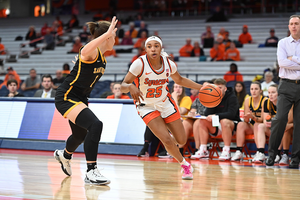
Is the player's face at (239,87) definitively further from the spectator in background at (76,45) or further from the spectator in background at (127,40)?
the spectator in background at (76,45)

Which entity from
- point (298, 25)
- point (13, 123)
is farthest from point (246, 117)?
point (13, 123)

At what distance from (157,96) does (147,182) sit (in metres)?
1.07

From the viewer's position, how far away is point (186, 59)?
50.3 feet

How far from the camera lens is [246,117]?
7.07 meters

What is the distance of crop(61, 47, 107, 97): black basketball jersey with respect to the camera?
409 centimetres

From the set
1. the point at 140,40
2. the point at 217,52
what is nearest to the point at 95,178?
the point at 217,52

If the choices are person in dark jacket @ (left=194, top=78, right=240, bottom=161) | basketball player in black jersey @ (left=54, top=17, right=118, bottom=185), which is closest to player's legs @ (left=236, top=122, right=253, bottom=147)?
person in dark jacket @ (left=194, top=78, right=240, bottom=161)

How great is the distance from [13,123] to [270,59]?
1021 cm

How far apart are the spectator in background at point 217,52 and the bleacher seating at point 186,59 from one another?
240mm

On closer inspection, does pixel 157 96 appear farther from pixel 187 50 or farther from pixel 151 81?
pixel 187 50

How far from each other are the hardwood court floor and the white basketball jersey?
1.00 m

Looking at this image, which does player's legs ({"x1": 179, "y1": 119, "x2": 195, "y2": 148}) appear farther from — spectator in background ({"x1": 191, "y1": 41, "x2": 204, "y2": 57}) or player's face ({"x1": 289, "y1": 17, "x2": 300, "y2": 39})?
spectator in background ({"x1": 191, "y1": 41, "x2": 204, "y2": 57})

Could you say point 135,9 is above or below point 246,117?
above

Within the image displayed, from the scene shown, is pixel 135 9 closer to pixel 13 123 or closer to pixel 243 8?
pixel 243 8
